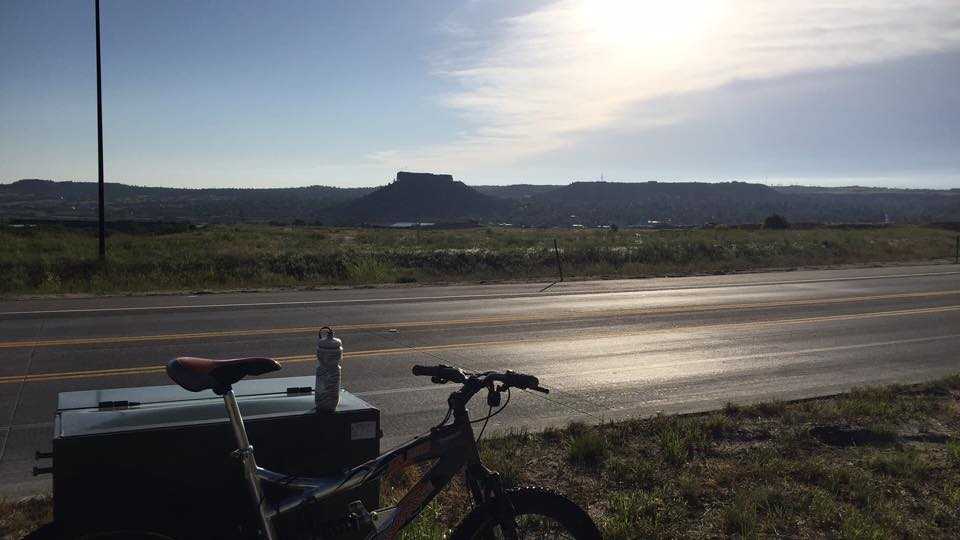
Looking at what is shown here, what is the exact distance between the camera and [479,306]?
17.6 metres

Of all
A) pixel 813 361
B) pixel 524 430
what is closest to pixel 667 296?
pixel 813 361

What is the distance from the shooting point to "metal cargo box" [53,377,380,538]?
3.65 metres

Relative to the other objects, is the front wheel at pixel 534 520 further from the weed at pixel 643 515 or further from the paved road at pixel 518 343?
the paved road at pixel 518 343

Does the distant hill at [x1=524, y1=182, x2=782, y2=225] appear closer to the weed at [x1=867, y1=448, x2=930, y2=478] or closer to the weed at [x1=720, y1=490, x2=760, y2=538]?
the weed at [x1=867, y1=448, x2=930, y2=478]

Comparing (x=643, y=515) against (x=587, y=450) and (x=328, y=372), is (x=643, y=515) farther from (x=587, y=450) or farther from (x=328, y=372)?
(x=328, y=372)

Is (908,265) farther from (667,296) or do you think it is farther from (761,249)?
(667,296)

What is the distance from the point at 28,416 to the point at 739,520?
670 cm

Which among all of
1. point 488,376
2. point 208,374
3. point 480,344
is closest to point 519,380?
point 488,376

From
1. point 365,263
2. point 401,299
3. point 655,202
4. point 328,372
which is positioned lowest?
point 401,299

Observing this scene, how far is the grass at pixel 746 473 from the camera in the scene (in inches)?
209

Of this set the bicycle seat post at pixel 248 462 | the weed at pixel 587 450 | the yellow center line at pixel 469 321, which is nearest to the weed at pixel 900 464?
the weed at pixel 587 450

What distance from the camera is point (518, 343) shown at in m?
13.0

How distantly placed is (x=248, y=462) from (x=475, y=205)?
133 metres

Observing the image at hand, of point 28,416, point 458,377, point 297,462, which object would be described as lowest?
point 28,416
